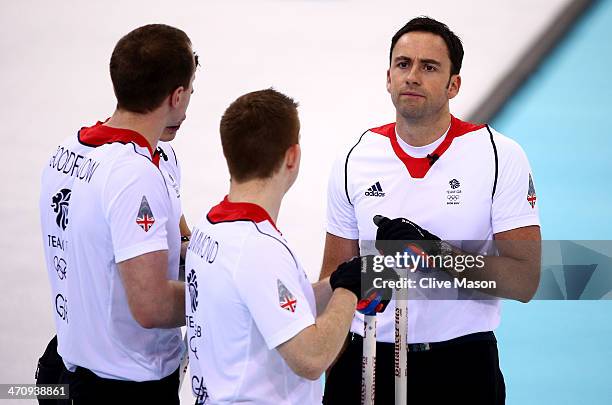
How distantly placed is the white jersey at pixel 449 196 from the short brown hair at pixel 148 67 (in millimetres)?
778

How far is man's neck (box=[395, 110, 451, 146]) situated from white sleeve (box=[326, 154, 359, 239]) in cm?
24

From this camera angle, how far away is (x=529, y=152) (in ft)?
19.8

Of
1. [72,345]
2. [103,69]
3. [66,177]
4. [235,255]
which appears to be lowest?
[72,345]

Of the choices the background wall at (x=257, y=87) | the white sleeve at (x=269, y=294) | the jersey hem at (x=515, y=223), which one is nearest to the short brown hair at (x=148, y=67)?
the white sleeve at (x=269, y=294)

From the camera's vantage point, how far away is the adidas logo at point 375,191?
10.6 ft

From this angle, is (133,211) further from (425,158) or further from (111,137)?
(425,158)

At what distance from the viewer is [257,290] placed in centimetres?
226

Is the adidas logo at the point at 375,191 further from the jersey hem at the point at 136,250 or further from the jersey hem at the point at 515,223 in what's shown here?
the jersey hem at the point at 136,250

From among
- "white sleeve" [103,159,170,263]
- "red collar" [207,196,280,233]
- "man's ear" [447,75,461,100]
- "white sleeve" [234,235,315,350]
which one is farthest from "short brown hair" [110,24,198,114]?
"man's ear" [447,75,461,100]

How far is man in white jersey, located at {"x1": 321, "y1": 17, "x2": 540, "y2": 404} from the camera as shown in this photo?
307 centimetres

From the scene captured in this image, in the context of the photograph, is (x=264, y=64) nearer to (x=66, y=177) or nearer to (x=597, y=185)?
(x=597, y=185)

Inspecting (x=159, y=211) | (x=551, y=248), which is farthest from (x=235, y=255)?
(x=551, y=248)

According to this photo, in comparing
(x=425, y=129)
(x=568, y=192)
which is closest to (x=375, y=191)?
(x=425, y=129)

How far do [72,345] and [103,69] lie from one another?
4314 millimetres
